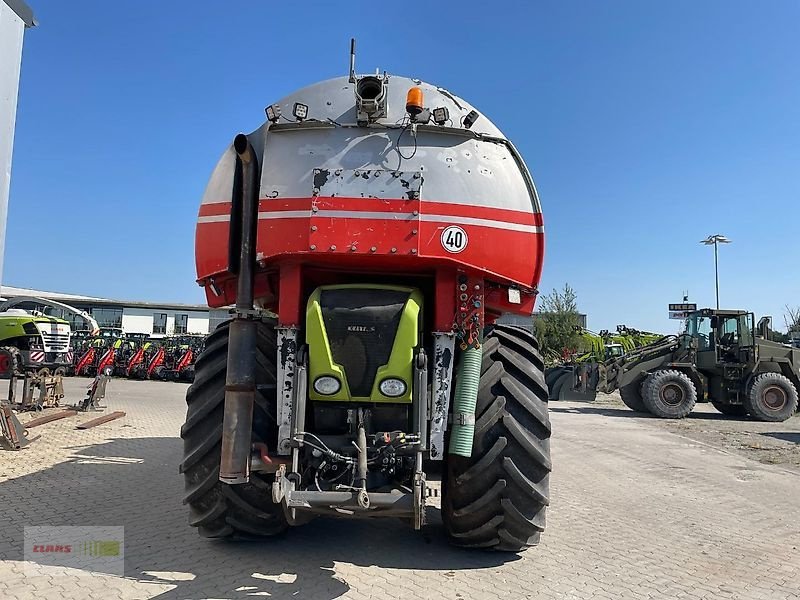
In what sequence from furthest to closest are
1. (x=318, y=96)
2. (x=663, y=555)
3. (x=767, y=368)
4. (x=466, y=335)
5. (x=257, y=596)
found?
(x=767, y=368), (x=663, y=555), (x=318, y=96), (x=466, y=335), (x=257, y=596)

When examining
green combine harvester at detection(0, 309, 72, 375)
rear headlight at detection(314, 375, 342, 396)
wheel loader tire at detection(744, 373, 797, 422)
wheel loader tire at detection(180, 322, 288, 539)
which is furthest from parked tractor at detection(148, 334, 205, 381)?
rear headlight at detection(314, 375, 342, 396)

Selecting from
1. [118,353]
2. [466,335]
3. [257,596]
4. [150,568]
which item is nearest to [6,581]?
[150,568]

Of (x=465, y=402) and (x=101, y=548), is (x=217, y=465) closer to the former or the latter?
(x=101, y=548)

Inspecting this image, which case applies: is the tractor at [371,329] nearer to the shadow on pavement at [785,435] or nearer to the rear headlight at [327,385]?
the rear headlight at [327,385]

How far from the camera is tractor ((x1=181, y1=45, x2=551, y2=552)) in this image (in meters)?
3.78

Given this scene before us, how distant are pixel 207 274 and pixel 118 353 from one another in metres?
21.7

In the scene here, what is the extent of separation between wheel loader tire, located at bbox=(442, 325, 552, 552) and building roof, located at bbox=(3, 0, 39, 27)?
340 centimetres

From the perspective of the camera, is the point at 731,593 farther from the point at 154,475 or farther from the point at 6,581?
the point at 154,475

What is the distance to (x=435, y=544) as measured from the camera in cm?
462

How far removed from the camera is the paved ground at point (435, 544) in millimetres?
3812

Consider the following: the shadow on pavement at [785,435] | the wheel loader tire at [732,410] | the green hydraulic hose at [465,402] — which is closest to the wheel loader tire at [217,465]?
the green hydraulic hose at [465,402]

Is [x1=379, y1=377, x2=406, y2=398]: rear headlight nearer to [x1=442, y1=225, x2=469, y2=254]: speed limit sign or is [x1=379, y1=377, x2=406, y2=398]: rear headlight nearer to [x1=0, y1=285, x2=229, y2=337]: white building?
[x1=442, y1=225, x2=469, y2=254]: speed limit sign

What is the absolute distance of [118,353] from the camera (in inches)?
939

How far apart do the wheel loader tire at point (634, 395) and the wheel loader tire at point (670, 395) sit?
827mm
